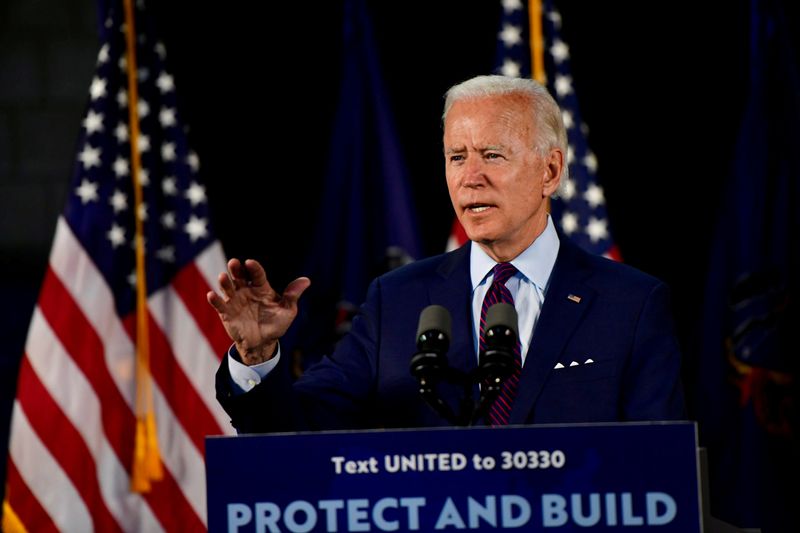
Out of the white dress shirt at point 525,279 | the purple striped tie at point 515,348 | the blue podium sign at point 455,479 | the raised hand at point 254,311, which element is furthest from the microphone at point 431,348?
the white dress shirt at point 525,279

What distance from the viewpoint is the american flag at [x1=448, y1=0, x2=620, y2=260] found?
13.4 feet

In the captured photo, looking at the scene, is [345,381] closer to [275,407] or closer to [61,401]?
[275,407]

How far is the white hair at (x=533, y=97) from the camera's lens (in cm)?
204

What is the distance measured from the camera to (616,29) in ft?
14.2

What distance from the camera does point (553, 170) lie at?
2156 mm

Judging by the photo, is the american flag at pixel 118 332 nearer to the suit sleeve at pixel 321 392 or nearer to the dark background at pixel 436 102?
the dark background at pixel 436 102

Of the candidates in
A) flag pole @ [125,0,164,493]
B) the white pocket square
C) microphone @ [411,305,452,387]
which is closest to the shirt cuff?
microphone @ [411,305,452,387]

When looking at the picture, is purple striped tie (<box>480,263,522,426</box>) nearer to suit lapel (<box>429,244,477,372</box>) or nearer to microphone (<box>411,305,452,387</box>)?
suit lapel (<box>429,244,477,372</box>)

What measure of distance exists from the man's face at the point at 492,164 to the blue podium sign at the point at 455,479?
2.38ft

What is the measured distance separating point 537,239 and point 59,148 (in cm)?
304

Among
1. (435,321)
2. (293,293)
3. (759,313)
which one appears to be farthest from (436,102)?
(435,321)

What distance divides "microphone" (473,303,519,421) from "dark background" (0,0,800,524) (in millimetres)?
2763

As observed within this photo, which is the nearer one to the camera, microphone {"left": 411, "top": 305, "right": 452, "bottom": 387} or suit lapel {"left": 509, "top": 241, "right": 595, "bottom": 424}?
microphone {"left": 411, "top": 305, "right": 452, "bottom": 387}

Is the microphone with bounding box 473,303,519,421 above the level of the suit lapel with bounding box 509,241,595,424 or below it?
below
